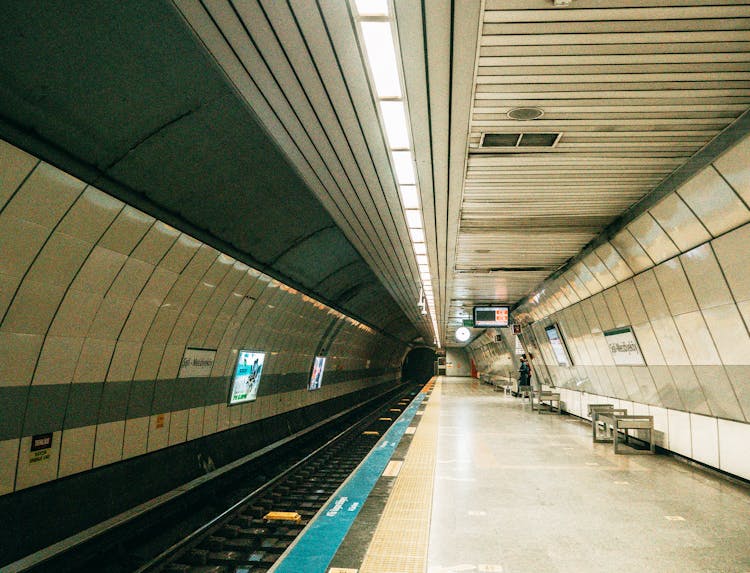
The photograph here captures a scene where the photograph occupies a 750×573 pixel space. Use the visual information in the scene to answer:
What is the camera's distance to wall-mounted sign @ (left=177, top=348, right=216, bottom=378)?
25.6 ft

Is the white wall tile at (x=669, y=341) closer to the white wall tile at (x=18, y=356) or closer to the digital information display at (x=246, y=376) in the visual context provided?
the digital information display at (x=246, y=376)

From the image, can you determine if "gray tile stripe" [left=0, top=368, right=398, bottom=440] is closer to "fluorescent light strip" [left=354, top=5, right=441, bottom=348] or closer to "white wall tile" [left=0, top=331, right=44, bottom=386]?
"white wall tile" [left=0, top=331, right=44, bottom=386]

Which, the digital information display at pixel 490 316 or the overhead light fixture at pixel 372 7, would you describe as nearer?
the overhead light fixture at pixel 372 7

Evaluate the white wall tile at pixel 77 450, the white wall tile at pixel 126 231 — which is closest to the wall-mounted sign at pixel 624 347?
the white wall tile at pixel 126 231

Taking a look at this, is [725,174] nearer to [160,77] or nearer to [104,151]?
[160,77]

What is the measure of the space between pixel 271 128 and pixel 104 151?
1.49 m

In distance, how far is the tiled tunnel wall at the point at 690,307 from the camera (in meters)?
5.35

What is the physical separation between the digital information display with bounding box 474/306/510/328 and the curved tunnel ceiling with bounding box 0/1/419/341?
11.1 m

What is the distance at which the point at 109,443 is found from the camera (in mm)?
6121

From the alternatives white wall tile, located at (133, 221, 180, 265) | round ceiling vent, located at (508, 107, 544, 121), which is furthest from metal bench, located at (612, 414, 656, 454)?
white wall tile, located at (133, 221, 180, 265)

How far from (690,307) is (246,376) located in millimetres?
8026

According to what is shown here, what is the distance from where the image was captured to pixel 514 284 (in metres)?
14.3

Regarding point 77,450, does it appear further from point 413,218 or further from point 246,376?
point 413,218

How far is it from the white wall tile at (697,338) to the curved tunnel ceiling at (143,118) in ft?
17.9
